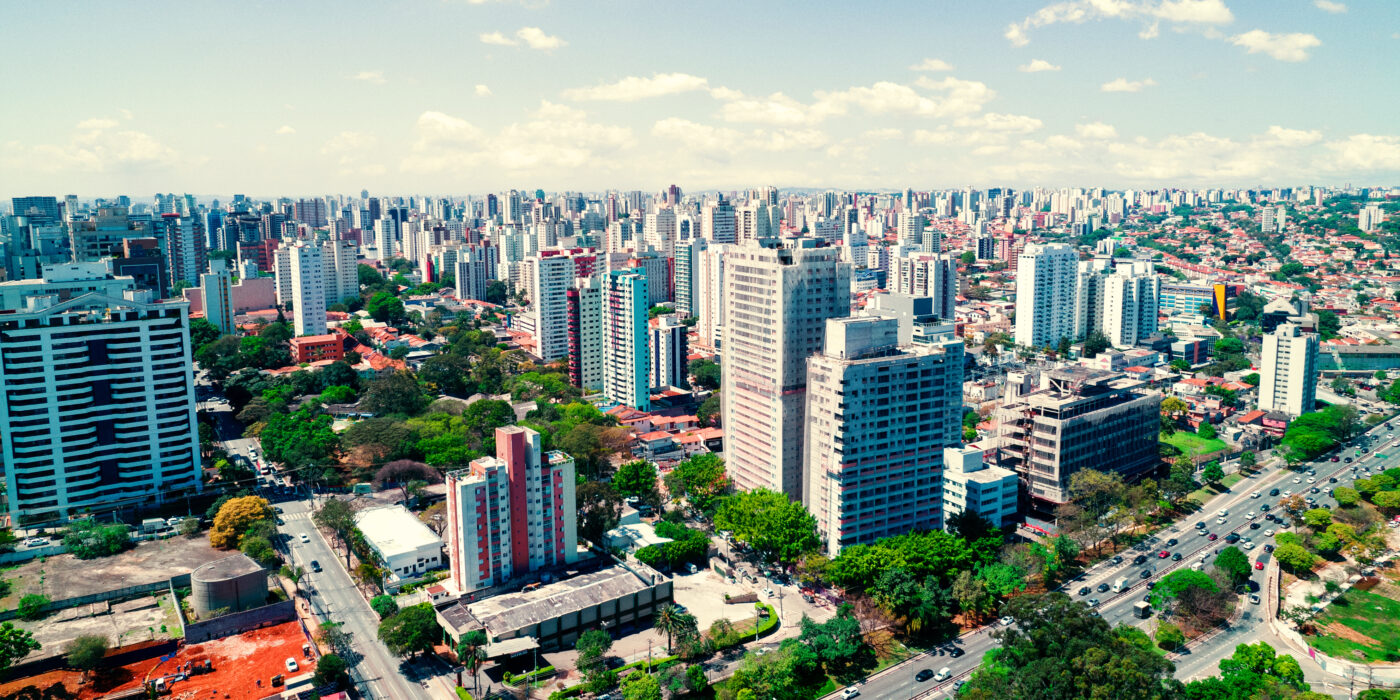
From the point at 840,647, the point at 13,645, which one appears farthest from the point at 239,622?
the point at 840,647

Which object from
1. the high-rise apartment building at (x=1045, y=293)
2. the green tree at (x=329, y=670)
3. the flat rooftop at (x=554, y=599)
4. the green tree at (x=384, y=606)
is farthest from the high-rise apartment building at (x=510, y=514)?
the high-rise apartment building at (x=1045, y=293)

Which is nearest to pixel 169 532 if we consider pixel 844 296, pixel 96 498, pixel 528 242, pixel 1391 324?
pixel 96 498

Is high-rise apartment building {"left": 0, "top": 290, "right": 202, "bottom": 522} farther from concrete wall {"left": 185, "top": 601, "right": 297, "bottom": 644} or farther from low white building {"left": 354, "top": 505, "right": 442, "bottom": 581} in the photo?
concrete wall {"left": 185, "top": 601, "right": 297, "bottom": 644}

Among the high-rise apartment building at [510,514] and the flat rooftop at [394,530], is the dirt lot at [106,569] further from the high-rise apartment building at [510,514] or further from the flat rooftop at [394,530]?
the high-rise apartment building at [510,514]

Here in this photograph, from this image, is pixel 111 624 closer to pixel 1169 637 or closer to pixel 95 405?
pixel 95 405

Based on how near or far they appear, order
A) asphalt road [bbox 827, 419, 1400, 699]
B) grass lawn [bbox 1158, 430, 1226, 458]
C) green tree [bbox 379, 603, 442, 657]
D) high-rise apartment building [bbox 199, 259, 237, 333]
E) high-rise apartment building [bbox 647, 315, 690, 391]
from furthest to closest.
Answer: high-rise apartment building [bbox 199, 259, 237, 333], high-rise apartment building [bbox 647, 315, 690, 391], grass lawn [bbox 1158, 430, 1226, 458], asphalt road [bbox 827, 419, 1400, 699], green tree [bbox 379, 603, 442, 657]

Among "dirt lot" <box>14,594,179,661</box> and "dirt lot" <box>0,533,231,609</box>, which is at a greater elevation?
"dirt lot" <box>0,533,231,609</box>

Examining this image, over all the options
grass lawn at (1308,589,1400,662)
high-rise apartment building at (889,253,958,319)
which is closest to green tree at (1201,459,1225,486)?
grass lawn at (1308,589,1400,662)
